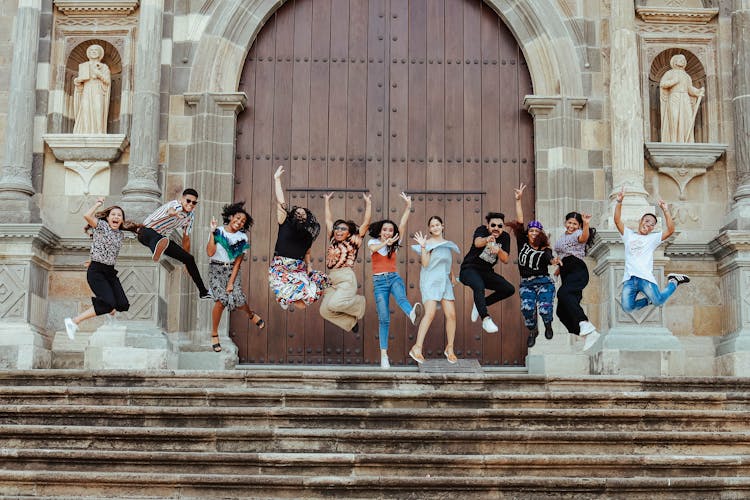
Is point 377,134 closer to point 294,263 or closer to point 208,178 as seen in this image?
point 208,178

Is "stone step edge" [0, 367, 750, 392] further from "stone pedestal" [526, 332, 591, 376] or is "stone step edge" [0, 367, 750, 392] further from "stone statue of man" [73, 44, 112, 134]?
"stone statue of man" [73, 44, 112, 134]

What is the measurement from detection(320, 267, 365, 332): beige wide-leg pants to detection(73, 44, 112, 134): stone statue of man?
12.0ft

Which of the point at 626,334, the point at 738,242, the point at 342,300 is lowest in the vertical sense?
the point at 626,334

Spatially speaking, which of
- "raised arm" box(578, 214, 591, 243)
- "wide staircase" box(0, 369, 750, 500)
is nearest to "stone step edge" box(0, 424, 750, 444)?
"wide staircase" box(0, 369, 750, 500)

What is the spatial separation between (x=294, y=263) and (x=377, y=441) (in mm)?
3167

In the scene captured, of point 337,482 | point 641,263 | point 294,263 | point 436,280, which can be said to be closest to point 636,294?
point 641,263

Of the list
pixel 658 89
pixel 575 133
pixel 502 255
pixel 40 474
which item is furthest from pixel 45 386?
pixel 658 89

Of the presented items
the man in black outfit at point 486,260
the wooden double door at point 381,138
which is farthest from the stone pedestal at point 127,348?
the man in black outfit at point 486,260

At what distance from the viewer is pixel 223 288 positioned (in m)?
11.4

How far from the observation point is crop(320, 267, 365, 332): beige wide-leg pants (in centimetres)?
1117

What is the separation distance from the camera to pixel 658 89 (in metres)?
13.5

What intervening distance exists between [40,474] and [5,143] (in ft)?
19.2

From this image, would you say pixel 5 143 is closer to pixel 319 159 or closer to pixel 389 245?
pixel 319 159

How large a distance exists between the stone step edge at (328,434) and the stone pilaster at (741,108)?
15.2ft
